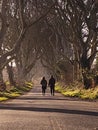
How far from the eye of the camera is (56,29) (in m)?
50.7

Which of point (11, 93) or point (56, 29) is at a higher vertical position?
point (56, 29)

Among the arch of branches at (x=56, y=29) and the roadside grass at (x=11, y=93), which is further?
the arch of branches at (x=56, y=29)

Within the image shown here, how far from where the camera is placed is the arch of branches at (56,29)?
3453 centimetres

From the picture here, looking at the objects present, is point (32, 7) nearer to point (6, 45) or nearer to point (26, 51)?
point (6, 45)

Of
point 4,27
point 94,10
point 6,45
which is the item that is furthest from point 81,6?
point 6,45

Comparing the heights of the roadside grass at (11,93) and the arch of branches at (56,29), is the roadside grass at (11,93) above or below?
below

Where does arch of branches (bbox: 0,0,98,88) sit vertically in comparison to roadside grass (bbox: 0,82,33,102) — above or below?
above

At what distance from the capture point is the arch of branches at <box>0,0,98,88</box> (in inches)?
1359

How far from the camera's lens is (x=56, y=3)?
38.8 meters

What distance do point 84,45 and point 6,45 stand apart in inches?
781

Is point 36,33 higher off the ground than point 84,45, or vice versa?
point 36,33

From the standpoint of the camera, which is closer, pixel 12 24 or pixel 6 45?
pixel 12 24

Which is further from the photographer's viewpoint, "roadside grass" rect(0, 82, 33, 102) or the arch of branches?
the arch of branches

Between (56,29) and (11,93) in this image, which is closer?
(11,93)
